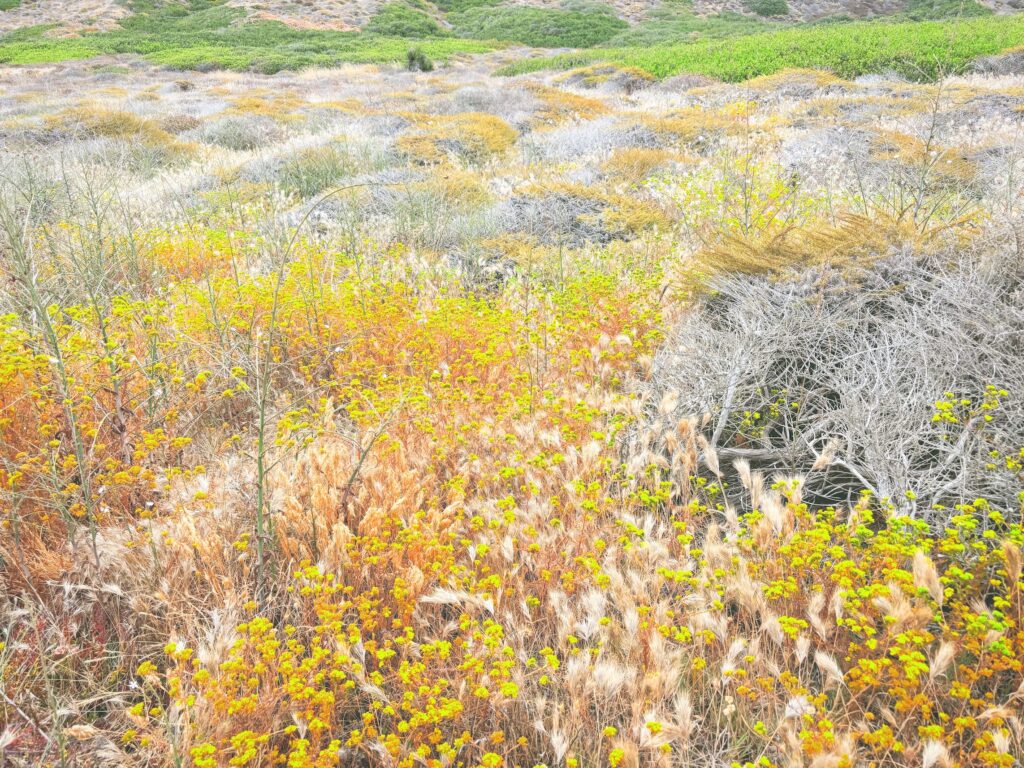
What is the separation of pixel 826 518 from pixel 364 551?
177cm

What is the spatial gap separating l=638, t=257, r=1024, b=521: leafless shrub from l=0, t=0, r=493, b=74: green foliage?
101ft

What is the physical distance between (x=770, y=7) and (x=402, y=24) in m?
28.2

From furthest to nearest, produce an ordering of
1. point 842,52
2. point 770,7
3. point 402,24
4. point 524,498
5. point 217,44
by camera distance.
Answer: point 770,7, point 402,24, point 217,44, point 842,52, point 524,498

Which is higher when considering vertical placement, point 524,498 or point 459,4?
point 459,4

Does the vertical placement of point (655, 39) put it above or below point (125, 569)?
above

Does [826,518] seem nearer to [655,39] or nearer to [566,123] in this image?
[566,123]

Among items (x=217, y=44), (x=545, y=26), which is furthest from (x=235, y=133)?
(x=545, y=26)

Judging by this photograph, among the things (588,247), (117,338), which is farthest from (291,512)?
(588,247)

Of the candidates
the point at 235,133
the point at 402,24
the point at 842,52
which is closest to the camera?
the point at 235,133

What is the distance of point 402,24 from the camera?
42188mm

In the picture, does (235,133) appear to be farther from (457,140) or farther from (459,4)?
(459,4)

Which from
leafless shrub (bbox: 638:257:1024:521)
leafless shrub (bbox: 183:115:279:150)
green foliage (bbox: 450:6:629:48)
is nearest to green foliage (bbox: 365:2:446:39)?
green foliage (bbox: 450:6:629:48)

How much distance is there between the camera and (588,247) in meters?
5.75

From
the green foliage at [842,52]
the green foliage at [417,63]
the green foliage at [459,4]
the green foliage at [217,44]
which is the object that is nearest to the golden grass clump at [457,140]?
the green foliage at [842,52]
